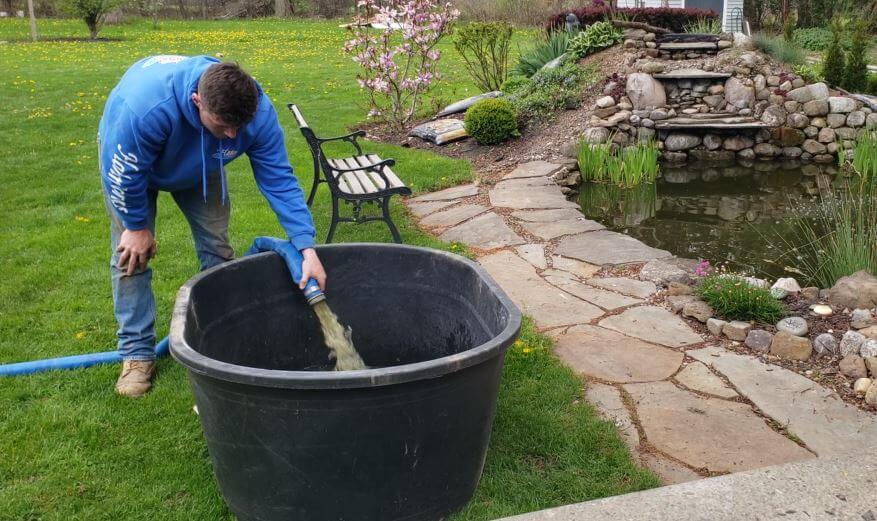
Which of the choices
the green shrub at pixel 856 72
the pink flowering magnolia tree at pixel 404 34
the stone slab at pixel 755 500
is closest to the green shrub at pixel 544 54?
the pink flowering magnolia tree at pixel 404 34

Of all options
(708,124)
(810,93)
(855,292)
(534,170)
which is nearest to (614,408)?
(855,292)

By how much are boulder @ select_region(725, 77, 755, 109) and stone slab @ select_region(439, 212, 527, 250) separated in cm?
432

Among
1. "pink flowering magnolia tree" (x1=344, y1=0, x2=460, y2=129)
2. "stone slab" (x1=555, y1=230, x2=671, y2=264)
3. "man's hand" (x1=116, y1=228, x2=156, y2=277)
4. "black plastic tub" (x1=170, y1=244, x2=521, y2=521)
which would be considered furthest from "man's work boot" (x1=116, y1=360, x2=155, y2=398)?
"pink flowering magnolia tree" (x1=344, y1=0, x2=460, y2=129)

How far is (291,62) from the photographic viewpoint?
15.9 meters

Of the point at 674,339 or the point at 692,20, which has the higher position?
the point at 692,20

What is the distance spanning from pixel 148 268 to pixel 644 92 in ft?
21.0

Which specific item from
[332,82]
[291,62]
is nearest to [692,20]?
[332,82]

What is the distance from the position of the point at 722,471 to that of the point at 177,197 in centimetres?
239

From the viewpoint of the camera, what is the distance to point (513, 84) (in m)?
9.51

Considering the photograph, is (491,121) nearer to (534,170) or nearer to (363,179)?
(534,170)

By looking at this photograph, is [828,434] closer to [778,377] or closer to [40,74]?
[778,377]

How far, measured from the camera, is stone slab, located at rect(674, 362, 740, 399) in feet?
10.2

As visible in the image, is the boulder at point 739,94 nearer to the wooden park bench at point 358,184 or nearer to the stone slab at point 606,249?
the stone slab at point 606,249

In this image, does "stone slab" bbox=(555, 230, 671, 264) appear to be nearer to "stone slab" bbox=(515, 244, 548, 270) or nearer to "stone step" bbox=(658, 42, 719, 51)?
"stone slab" bbox=(515, 244, 548, 270)
